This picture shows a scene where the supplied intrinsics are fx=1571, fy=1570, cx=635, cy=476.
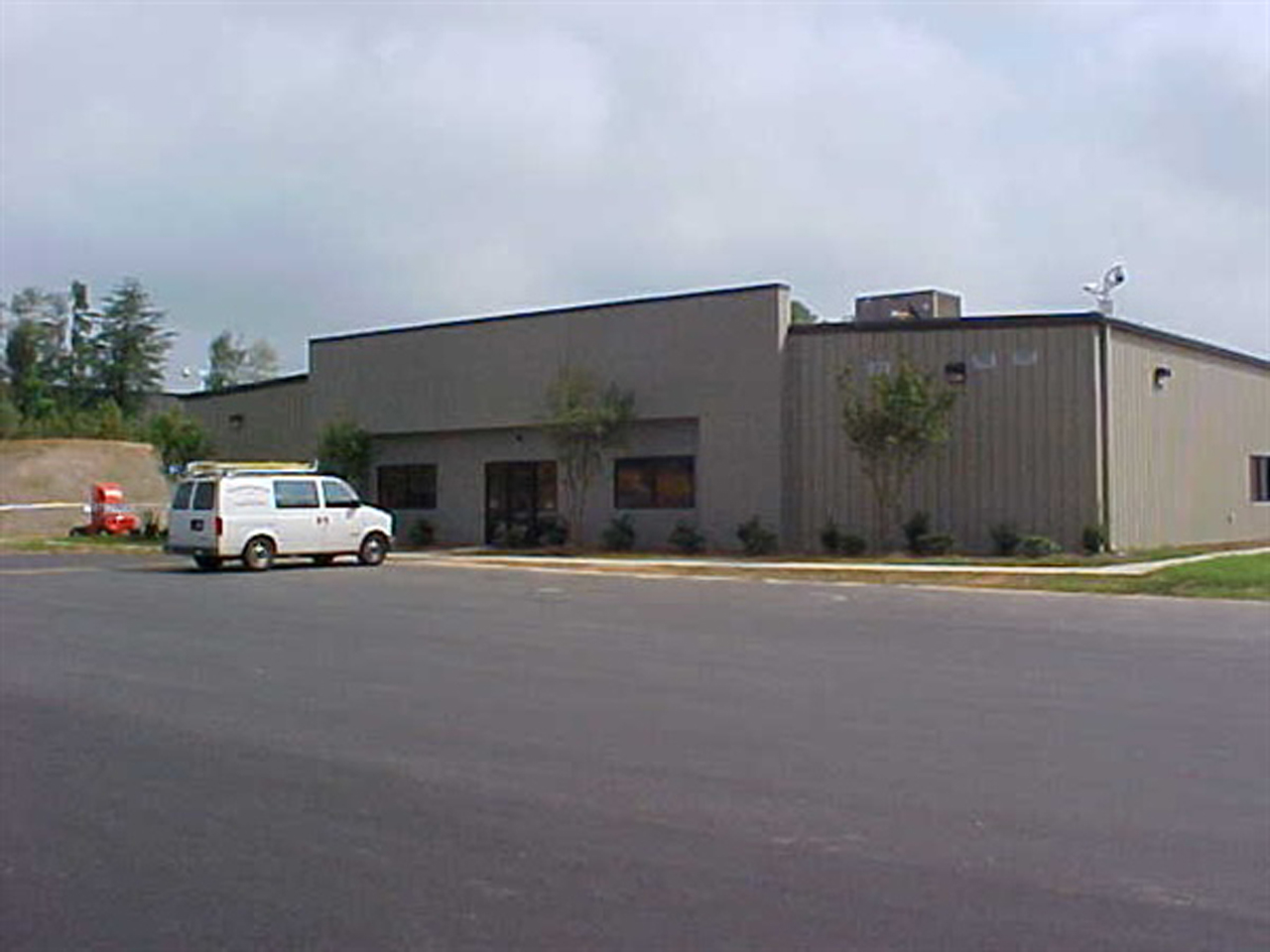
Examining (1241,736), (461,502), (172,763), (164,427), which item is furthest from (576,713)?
(164,427)

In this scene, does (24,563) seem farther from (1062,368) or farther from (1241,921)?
(1241,921)

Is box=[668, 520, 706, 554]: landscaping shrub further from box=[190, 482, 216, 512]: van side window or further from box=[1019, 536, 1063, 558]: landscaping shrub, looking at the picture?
box=[190, 482, 216, 512]: van side window

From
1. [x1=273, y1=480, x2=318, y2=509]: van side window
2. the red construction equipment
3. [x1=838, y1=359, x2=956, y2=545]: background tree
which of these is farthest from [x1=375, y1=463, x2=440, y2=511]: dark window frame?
[x1=838, y1=359, x2=956, y2=545]: background tree

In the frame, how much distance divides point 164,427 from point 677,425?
20.0 meters

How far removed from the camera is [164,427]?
49.9 metres

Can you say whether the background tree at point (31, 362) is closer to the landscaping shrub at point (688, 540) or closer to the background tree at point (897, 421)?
the landscaping shrub at point (688, 540)

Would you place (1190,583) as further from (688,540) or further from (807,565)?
(688,540)

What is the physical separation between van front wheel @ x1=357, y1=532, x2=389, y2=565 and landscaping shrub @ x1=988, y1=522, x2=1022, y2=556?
1279cm

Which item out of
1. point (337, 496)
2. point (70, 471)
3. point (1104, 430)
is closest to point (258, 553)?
point (337, 496)

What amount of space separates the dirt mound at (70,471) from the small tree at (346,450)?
841 inches

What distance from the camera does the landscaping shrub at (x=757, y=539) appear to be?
35.3 metres

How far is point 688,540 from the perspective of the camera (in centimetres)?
3666

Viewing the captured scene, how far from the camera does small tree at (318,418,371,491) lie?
1764 inches

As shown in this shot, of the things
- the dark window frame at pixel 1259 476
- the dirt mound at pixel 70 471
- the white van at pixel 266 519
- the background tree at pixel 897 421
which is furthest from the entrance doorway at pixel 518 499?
the dirt mound at pixel 70 471
